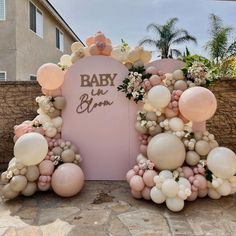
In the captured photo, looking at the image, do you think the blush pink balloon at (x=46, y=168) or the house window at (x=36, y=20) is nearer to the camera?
the blush pink balloon at (x=46, y=168)

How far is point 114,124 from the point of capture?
4.35 meters

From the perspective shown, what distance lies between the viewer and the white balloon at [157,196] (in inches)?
131

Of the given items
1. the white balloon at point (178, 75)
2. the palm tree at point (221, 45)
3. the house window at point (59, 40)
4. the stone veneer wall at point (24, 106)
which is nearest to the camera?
the white balloon at point (178, 75)

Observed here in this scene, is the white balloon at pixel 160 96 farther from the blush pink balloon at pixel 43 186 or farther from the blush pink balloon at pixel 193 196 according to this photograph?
the blush pink balloon at pixel 43 186

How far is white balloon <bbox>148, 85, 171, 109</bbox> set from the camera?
379 cm

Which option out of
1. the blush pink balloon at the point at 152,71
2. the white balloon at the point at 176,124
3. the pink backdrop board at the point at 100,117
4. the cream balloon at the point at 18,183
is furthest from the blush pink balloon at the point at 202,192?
the cream balloon at the point at 18,183

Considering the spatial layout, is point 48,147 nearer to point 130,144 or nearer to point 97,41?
point 130,144

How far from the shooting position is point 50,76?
4113 millimetres

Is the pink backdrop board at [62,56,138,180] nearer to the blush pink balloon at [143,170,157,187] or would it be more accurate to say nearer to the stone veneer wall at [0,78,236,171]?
the blush pink balloon at [143,170,157,187]

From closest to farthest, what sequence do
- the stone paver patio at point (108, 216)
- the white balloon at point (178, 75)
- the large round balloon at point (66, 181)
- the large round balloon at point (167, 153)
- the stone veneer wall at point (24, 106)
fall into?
1. the stone paver patio at point (108, 216)
2. the large round balloon at point (167, 153)
3. the large round balloon at point (66, 181)
4. the white balloon at point (178, 75)
5. the stone veneer wall at point (24, 106)

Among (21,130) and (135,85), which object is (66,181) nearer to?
(21,130)

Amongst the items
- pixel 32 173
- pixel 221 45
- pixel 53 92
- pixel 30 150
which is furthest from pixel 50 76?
pixel 221 45

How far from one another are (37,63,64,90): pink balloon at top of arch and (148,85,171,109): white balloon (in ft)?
4.82

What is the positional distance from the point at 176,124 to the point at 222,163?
79 cm
